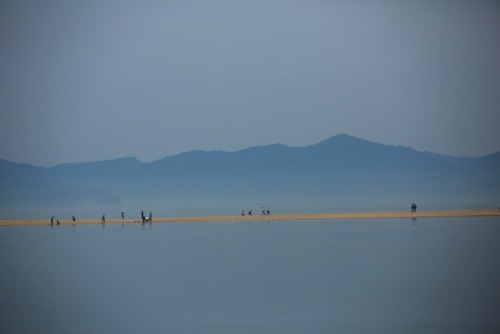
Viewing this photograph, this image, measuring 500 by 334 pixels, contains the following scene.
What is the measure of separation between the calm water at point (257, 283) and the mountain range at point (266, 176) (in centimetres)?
8269

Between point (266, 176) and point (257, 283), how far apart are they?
108 meters

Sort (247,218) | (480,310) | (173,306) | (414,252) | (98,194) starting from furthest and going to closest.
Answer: (98,194) → (247,218) → (414,252) → (173,306) → (480,310)

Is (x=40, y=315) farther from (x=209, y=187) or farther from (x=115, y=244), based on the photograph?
(x=209, y=187)

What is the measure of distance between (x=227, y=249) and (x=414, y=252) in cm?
659

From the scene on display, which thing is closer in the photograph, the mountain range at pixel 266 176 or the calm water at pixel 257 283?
the calm water at pixel 257 283

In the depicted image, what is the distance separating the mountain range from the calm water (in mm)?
→ 82687

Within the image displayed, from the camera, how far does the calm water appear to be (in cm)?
1695

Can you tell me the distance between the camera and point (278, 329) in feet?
53.8

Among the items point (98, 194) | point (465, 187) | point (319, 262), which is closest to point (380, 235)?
point (319, 262)

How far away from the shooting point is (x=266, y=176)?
129375mm

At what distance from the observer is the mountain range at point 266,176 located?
114938mm

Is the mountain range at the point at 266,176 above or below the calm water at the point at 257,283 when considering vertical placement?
above

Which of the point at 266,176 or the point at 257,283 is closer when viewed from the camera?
the point at 257,283

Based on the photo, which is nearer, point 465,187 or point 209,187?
point 465,187
